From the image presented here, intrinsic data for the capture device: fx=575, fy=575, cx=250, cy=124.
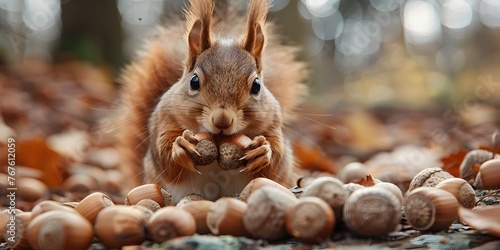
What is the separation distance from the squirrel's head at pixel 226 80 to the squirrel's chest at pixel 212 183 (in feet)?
0.35

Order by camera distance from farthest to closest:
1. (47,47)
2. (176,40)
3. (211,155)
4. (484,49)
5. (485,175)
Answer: (484,49)
(47,47)
(176,40)
(485,175)
(211,155)

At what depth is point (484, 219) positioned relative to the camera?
998 millimetres

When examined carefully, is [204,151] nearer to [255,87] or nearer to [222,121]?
[222,121]

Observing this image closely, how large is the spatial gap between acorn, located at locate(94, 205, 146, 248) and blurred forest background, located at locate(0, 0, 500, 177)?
0.84 metres

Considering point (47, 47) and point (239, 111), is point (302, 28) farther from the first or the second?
point (239, 111)

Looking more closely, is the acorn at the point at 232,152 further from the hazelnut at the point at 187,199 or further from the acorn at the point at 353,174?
the acorn at the point at 353,174

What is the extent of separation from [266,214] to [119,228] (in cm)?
26

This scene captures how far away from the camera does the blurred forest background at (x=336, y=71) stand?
311cm

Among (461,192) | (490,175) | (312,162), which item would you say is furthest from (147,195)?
(312,162)

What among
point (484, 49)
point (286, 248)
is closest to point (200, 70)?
point (286, 248)

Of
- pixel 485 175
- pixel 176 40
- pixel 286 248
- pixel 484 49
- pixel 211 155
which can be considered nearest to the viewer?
pixel 286 248

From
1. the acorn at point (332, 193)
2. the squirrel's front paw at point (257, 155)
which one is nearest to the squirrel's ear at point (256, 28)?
the squirrel's front paw at point (257, 155)

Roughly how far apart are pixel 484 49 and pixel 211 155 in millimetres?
7290

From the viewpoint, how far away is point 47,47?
5094 mm
